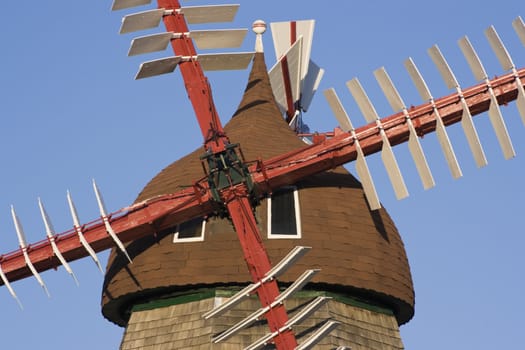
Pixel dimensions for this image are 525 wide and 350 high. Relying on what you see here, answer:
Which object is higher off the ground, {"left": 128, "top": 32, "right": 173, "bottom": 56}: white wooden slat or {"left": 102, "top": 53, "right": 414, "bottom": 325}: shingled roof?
{"left": 128, "top": 32, "right": 173, "bottom": 56}: white wooden slat

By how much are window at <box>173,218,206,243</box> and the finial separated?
6392 millimetres

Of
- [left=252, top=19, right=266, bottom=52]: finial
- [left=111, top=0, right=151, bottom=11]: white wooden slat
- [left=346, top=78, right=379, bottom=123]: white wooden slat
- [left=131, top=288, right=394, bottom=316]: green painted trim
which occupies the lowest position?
[left=131, top=288, right=394, bottom=316]: green painted trim

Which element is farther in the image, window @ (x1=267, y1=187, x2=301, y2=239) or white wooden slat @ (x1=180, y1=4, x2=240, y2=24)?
white wooden slat @ (x1=180, y1=4, x2=240, y2=24)

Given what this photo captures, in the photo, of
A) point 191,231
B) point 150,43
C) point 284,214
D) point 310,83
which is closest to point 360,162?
point 284,214

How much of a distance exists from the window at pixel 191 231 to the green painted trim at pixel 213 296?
94 centimetres

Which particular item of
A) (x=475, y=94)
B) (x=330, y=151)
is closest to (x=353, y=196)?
(x=330, y=151)

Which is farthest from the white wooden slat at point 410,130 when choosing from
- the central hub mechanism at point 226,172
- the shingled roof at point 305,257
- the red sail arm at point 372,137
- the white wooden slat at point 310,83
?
the white wooden slat at point 310,83

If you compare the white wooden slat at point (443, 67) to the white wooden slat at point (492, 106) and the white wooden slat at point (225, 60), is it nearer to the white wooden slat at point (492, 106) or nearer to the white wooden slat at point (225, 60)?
the white wooden slat at point (492, 106)

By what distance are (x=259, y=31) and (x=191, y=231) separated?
6.74 m

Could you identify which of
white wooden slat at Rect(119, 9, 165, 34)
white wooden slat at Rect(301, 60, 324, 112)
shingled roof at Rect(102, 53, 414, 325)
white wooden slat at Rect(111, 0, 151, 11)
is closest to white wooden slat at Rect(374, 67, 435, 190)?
shingled roof at Rect(102, 53, 414, 325)

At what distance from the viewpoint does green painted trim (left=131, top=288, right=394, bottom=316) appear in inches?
905

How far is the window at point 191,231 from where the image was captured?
23375mm

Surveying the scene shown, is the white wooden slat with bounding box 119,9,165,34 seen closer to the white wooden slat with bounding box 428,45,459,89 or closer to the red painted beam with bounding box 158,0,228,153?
the red painted beam with bounding box 158,0,228,153

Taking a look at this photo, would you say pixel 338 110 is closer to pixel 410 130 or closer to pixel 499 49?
pixel 410 130
